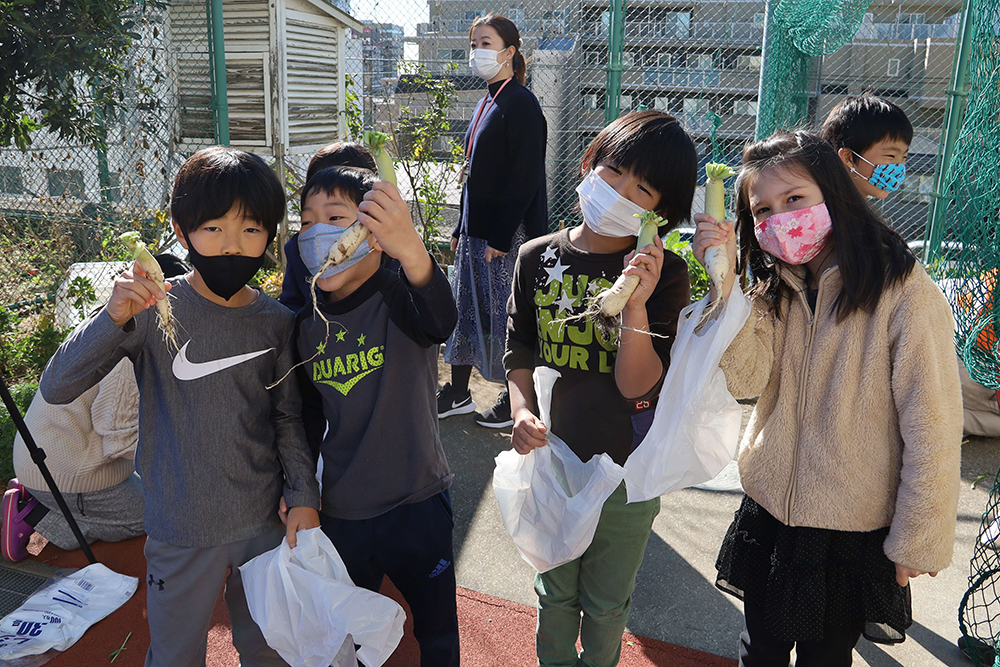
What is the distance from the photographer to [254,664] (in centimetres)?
203

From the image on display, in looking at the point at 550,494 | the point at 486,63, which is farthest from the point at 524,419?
the point at 486,63

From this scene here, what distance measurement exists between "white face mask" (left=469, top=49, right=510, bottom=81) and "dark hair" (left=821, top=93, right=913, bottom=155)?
200cm

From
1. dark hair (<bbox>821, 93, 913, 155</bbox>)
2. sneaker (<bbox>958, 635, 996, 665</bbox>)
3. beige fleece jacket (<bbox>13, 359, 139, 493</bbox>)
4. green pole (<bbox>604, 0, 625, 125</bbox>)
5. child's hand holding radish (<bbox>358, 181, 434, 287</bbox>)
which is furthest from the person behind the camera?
green pole (<bbox>604, 0, 625, 125</bbox>)

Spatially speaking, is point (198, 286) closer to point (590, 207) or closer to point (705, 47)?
point (590, 207)

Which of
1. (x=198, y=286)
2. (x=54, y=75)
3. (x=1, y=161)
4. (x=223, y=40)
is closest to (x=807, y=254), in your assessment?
(x=198, y=286)

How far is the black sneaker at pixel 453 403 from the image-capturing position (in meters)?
4.35

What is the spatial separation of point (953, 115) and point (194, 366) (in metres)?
4.85

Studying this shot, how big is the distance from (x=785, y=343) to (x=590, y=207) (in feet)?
2.00

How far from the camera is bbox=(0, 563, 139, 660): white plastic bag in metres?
2.48

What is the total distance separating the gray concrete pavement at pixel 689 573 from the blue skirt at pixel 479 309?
1.87 feet

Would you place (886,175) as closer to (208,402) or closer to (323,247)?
(323,247)

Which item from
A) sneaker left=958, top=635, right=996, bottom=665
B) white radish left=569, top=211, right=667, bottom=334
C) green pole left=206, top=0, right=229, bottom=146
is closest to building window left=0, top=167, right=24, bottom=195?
green pole left=206, top=0, right=229, bottom=146

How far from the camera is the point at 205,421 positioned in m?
1.82

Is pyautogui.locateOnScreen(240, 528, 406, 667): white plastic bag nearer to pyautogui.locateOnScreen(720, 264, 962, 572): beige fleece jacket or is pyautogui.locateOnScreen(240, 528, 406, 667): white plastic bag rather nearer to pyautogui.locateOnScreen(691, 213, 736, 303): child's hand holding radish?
pyautogui.locateOnScreen(720, 264, 962, 572): beige fleece jacket
